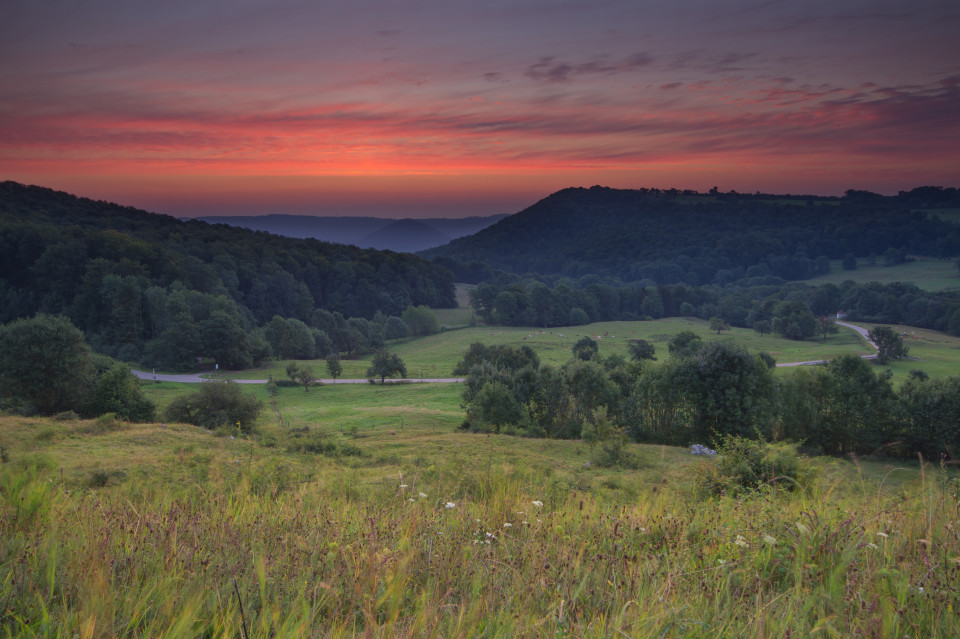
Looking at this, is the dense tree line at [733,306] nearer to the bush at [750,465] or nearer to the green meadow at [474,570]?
the bush at [750,465]

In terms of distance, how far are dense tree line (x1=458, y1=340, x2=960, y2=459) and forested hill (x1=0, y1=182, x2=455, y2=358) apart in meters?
65.3

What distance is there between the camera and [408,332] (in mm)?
123188

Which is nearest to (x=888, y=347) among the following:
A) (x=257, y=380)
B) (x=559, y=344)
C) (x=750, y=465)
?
(x=559, y=344)

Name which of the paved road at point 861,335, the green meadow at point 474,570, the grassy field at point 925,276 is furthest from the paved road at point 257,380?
the grassy field at point 925,276

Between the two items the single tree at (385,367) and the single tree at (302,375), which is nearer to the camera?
the single tree at (302,375)

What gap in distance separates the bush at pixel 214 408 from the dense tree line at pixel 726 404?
16.5 metres

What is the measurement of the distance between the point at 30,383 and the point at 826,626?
165 feet

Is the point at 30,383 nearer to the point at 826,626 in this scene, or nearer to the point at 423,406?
the point at 423,406

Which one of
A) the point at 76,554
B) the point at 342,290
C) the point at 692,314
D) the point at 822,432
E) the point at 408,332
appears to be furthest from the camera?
the point at 692,314

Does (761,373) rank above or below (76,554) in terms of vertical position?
below

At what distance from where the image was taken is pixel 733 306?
147250mm

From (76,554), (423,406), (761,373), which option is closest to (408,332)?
(423,406)

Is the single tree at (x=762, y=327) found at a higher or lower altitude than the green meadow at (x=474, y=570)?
lower

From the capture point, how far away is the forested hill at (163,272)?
87500 mm
